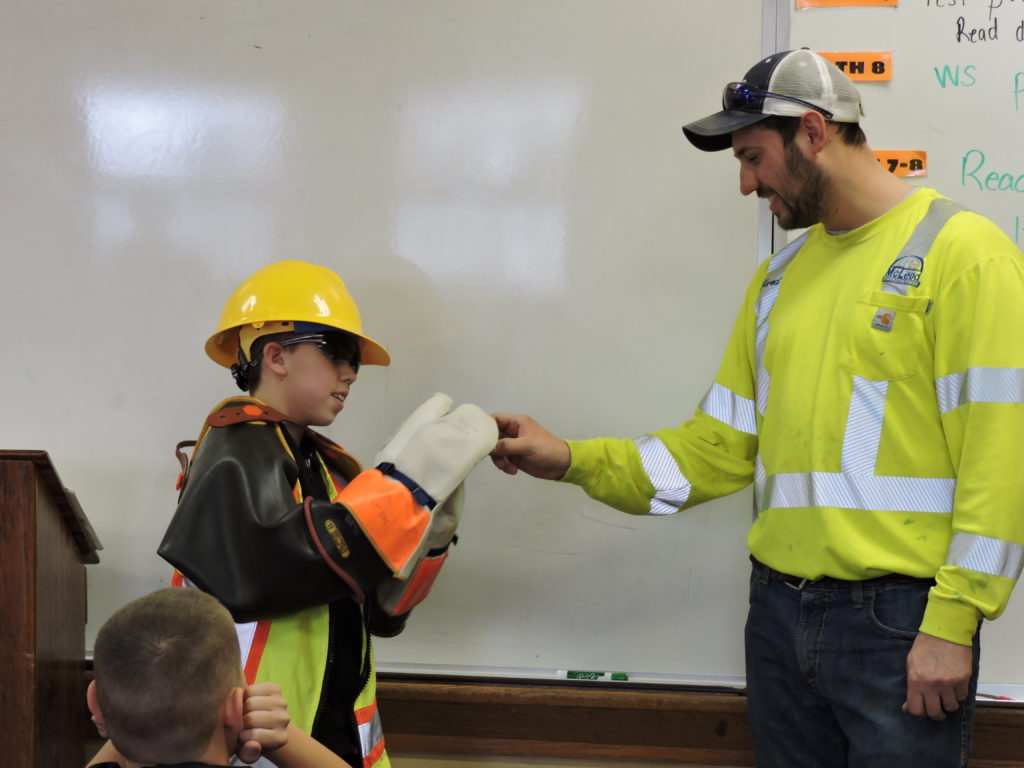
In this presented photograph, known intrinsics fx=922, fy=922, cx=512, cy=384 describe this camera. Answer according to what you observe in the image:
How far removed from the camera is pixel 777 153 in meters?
1.61

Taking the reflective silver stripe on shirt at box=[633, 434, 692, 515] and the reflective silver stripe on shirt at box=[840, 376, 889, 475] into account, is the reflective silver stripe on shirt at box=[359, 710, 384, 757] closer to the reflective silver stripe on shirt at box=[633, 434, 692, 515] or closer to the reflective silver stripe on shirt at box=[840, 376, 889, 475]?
the reflective silver stripe on shirt at box=[633, 434, 692, 515]

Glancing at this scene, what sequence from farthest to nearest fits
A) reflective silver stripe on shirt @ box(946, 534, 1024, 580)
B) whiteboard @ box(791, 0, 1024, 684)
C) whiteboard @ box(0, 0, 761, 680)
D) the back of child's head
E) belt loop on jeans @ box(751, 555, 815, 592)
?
whiteboard @ box(0, 0, 761, 680), whiteboard @ box(791, 0, 1024, 684), belt loop on jeans @ box(751, 555, 815, 592), reflective silver stripe on shirt @ box(946, 534, 1024, 580), the back of child's head

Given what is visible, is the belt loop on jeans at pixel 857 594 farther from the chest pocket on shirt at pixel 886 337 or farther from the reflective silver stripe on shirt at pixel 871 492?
the chest pocket on shirt at pixel 886 337

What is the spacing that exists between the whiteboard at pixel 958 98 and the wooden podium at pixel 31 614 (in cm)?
192

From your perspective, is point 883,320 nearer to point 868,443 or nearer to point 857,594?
point 868,443

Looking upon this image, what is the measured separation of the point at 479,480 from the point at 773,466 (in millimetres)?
842

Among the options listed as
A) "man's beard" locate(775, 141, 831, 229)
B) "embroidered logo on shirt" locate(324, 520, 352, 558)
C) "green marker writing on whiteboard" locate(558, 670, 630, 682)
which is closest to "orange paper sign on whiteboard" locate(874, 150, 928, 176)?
"man's beard" locate(775, 141, 831, 229)

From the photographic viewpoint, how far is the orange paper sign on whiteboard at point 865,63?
2.09 metres

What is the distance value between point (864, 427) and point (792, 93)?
577mm

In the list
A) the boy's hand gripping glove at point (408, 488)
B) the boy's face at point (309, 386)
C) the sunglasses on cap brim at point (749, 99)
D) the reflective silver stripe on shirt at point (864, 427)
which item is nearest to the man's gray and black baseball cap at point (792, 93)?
the sunglasses on cap brim at point (749, 99)

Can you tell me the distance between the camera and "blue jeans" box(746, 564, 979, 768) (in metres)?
1.39

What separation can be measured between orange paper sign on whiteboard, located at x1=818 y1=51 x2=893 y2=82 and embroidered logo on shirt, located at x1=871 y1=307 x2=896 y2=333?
34.9 inches

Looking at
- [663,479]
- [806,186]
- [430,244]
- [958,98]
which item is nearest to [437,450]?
[663,479]

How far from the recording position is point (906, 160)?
2096 millimetres
